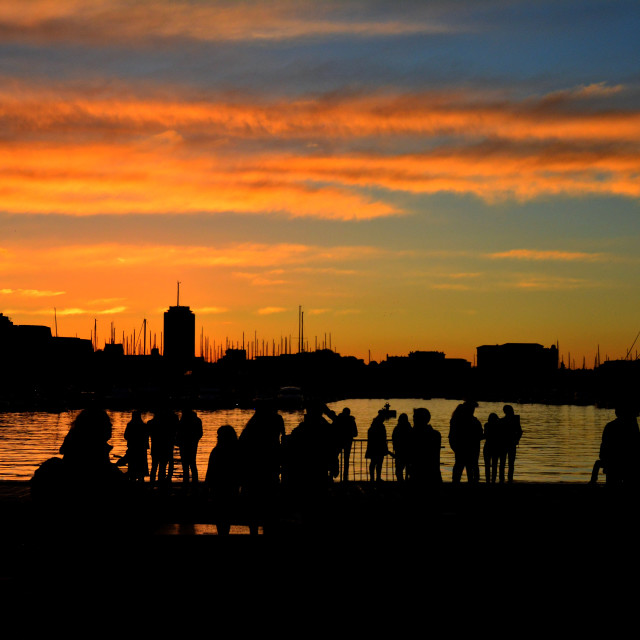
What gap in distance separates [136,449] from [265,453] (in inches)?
323

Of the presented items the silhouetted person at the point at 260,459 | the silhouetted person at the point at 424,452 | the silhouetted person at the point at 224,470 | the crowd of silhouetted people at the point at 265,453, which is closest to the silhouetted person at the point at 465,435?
the crowd of silhouetted people at the point at 265,453

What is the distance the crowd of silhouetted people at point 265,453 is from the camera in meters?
9.33

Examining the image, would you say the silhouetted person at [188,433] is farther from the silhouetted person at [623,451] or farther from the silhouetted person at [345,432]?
the silhouetted person at [623,451]

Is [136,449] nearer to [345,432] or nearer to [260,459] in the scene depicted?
[345,432]

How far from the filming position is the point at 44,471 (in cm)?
916

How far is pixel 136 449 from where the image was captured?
66.3 feet

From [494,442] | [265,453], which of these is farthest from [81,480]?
[494,442]

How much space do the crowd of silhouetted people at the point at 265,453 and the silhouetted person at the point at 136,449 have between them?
0.9 inches

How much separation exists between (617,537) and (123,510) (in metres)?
8.86

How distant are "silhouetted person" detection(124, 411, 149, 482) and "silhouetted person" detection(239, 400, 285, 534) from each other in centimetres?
734

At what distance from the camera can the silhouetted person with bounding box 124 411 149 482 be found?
20.0m

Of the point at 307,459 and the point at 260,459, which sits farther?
the point at 307,459

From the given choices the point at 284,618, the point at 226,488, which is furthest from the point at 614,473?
the point at 284,618

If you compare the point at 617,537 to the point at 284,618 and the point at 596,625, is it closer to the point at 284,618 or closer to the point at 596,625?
the point at 596,625
